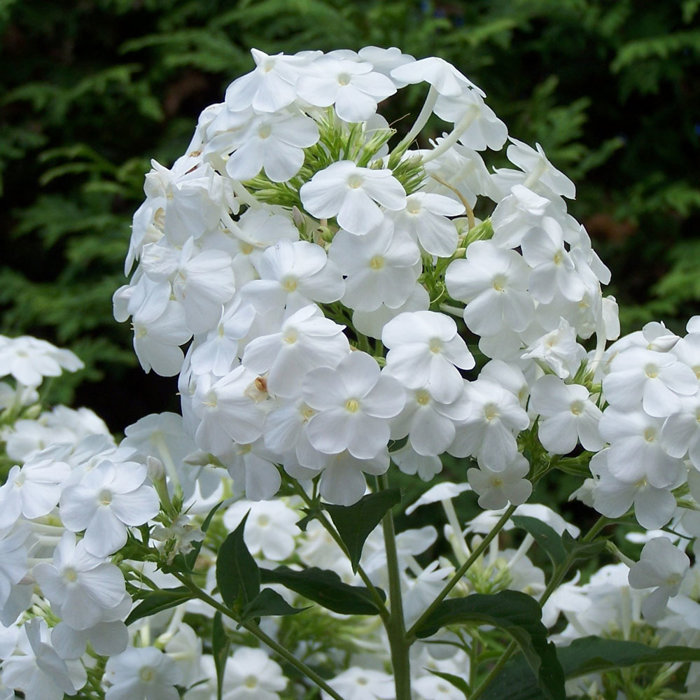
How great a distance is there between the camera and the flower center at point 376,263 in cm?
61

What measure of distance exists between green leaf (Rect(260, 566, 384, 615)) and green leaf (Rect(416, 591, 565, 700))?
0.15ft

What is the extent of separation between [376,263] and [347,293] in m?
0.03

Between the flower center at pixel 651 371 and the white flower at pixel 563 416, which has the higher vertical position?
the flower center at pixel 651 371

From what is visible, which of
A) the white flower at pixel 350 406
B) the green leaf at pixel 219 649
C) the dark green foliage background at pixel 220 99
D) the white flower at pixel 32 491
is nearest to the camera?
the white flower at pixel 350 406

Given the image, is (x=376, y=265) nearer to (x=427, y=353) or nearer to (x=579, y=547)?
(x=427, y=353)

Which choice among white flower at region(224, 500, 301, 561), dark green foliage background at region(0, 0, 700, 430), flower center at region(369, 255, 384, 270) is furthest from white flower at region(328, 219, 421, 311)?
dark green foliage background at region(0, 0, 700, 430)

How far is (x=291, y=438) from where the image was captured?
585 millimetres

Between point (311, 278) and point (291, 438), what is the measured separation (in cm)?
10

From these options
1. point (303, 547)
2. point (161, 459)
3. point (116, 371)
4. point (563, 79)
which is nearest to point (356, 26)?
point (563, 79)

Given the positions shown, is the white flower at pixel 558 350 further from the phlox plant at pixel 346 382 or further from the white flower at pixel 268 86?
the white flower at pixel 268 86

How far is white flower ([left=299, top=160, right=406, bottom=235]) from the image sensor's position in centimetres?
61

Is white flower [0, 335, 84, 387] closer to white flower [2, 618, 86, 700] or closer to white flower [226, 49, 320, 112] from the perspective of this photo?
white flower [2, 618, 86, 700]

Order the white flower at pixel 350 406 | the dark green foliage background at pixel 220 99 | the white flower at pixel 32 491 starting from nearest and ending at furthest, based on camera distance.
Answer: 1. the white flower at pixel 350 406
2. the white flower at pixel 32 491
3. the dark green foliage background at pixel 220 99

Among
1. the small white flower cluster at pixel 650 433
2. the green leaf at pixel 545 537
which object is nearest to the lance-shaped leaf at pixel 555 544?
the green leaf at pixel 545 537
